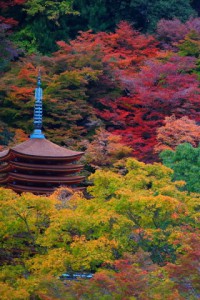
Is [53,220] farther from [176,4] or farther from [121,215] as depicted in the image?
[176,4]

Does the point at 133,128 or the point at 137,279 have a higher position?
the point at 137,279

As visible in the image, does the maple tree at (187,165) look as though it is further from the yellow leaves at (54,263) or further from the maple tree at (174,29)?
the maple tree at (174,29)

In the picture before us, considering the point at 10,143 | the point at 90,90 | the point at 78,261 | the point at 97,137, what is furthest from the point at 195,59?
the point at 78,261

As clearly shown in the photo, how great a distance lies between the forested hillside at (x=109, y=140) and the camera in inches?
640

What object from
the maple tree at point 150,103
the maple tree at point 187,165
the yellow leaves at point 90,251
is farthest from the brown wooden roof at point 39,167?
the yellow leaves at point 90,251

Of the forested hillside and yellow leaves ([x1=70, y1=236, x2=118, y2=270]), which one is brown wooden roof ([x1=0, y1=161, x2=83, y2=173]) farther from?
yellow leaves ([x1=70, y1=236, x2=118, y2=270])

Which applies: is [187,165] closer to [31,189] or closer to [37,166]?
[37,166]

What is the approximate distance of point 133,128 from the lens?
105 ft

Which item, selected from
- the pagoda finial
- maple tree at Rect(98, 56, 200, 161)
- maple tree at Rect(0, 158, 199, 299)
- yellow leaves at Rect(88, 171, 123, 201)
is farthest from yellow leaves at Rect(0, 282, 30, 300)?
maple tree at Rect(98, 56, 200, 161)

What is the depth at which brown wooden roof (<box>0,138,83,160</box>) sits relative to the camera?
2462cm

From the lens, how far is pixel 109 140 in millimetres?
30312

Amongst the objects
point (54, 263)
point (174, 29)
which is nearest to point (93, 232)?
point (54, 263)

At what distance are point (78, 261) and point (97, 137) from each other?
14.4 meters

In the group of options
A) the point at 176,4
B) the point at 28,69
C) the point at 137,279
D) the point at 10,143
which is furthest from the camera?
the point at 176,4
